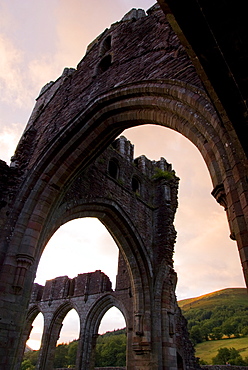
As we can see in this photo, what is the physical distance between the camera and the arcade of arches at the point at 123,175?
385cm

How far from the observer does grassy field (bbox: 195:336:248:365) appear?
31.3 m

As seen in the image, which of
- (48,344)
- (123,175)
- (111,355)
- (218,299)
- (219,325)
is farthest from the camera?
(218,299)

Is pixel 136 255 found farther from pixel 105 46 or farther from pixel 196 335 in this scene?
pixel 196 335

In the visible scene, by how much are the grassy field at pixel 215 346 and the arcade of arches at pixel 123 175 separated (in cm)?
2590

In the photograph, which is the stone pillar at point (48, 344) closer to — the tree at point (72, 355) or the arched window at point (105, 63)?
the arched window at point (105, 63)

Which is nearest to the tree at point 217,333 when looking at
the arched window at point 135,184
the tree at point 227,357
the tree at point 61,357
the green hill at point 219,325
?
the green hill at point 219,325

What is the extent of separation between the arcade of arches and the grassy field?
2590 centimetres

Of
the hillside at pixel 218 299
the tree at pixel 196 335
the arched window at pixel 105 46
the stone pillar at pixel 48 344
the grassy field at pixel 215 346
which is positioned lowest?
the stone pillar at pixel 48 344

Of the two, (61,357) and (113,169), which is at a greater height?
(113,169)

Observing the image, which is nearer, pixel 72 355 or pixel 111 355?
pixel 111 355

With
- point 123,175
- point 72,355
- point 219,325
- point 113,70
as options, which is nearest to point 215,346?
point 219,325

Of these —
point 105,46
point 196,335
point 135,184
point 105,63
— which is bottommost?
point 196,335

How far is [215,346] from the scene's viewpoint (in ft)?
113

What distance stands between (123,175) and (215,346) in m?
33.4
